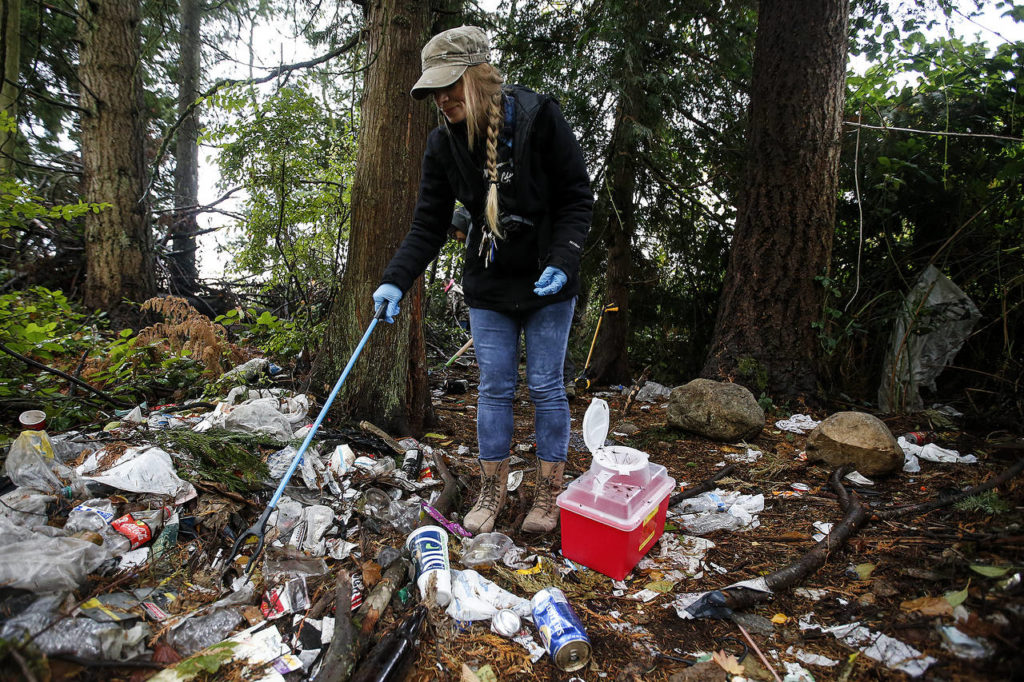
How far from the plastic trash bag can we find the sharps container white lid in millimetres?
2798

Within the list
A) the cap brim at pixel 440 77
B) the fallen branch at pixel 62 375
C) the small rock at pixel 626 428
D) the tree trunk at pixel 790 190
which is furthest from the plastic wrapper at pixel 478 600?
the tree trunk at pixel 790 190

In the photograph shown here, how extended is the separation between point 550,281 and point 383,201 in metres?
1.59

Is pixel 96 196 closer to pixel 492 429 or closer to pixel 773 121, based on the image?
pixel 492 429

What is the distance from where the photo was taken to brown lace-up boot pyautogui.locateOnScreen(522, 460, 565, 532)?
2264mm

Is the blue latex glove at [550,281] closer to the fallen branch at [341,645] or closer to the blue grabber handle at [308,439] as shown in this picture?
the blue grabber handle at [308,439]

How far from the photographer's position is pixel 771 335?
405 cm

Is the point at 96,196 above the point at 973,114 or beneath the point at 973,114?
beneath

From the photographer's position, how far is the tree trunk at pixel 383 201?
310cm

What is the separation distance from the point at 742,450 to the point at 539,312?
2046 millimetres

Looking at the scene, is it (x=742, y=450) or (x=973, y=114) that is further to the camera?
(x=973, y=114)

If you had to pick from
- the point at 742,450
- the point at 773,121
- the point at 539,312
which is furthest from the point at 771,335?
the point at 539,312

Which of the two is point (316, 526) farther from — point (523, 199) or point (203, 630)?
point (523, 199)

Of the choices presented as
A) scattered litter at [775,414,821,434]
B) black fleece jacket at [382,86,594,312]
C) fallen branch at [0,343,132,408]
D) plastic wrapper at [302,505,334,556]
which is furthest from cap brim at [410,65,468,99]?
scattered litter at [775,414,821,434]

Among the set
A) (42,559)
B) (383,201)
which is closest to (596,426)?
(383,201)
